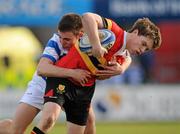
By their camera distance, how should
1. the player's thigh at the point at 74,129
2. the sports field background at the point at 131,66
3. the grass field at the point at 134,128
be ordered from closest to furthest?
the player's thigh at the point at 74,129 < the grass field at the point at 134,128 < the sports field background at the point at 131,66

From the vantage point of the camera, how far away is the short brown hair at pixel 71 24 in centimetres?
898

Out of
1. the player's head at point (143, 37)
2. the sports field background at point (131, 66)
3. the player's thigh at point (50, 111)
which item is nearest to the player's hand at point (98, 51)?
the player's head at point (143, 37)

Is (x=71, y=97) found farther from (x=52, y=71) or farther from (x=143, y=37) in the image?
(x=143, y=37)

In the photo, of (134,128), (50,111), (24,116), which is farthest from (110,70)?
(134,128)

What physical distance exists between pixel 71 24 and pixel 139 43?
81 cm

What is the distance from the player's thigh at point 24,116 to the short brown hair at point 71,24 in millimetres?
1140

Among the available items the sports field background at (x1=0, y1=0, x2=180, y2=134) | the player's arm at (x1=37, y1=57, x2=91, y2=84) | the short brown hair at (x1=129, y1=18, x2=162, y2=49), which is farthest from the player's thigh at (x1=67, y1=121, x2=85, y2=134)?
the sports field background at (x1=0, y1=0, x2=180, y2=134)

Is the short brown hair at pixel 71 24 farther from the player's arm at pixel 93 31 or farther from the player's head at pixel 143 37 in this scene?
the player's head at pixel 143 37

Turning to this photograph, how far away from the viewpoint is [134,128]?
16484mm

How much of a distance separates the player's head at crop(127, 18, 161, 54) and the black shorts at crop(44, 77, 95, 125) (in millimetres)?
762

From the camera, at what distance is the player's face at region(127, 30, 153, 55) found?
8.75 m

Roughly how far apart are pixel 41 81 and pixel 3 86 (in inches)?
377

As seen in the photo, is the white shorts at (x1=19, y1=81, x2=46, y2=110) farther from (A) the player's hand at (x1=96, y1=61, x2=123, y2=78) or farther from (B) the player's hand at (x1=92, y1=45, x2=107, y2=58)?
(B) the player's hand at (x1=92, y1=45, x2=107, y2=58)

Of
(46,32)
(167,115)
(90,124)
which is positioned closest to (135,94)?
(167,115)
